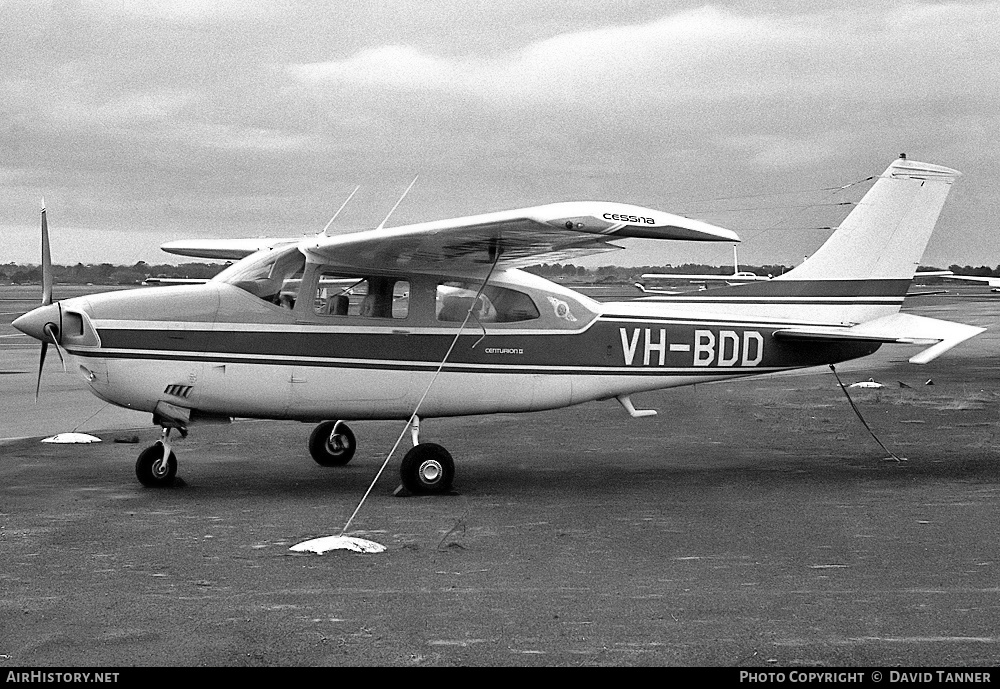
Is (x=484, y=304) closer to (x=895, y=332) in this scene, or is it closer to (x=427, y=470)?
(x=427, y=470)

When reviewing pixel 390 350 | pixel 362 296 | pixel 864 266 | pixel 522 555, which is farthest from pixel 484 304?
pixel 864 266

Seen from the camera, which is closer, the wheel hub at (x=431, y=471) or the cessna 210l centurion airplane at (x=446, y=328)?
the cessna 210l centurion airplane at (x=446, y=328)

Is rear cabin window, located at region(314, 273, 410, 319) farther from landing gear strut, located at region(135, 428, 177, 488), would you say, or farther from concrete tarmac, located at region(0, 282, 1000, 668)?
landing gear strut, located at region(135, 428, 177, 488)

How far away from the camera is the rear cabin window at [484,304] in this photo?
10.8 m

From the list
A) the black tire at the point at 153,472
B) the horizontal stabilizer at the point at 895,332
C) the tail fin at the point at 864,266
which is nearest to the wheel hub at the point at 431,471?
the black tire at the point at 153,472

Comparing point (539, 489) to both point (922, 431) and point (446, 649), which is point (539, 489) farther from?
point (922, 431)

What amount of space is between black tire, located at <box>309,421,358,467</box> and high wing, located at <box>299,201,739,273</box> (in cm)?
221

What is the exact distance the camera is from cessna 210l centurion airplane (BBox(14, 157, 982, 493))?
390 inches

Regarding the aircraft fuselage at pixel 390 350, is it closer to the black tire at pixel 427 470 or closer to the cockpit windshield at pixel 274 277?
the cockpit windshield at pixel 274 277

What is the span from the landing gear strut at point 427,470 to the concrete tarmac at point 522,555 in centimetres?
23

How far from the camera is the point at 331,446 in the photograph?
11961 millimetres

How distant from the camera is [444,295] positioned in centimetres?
1077

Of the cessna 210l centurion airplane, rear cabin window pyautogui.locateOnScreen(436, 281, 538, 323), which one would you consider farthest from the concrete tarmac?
rear cabin window pyautogui.locateOnScreen(436, 281, 538, 323)

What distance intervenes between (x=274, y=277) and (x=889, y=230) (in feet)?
20.2
